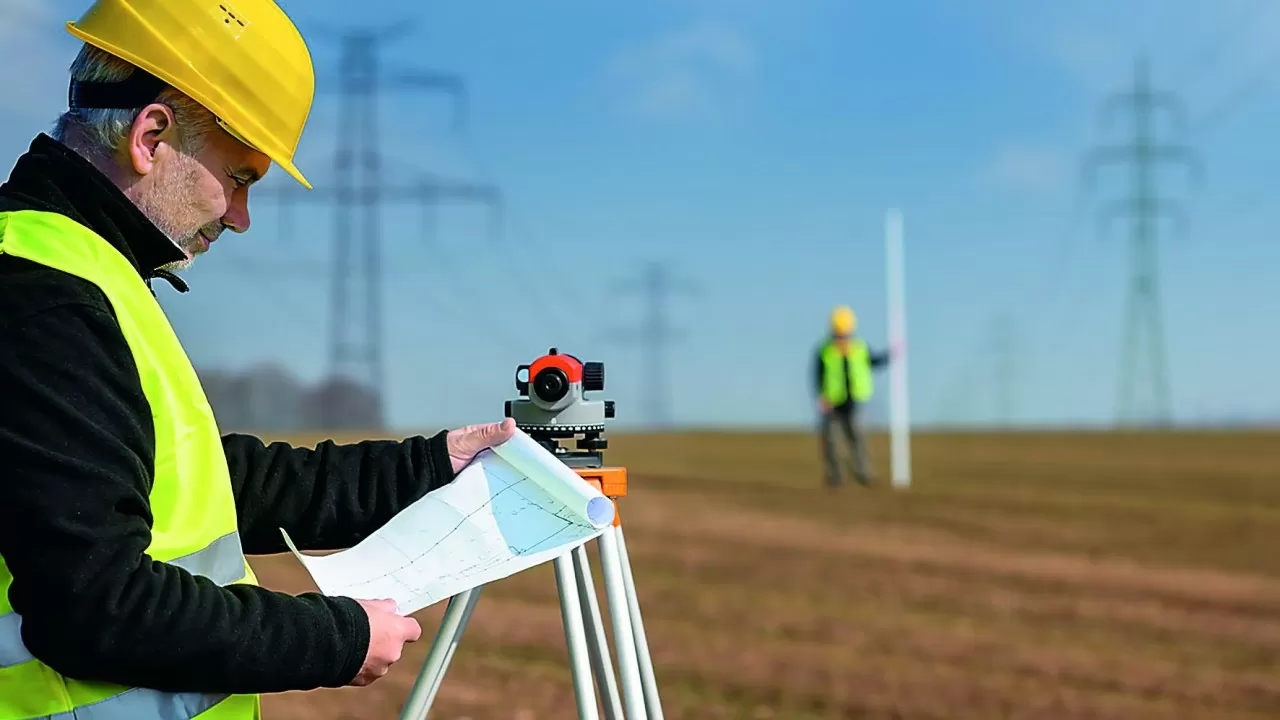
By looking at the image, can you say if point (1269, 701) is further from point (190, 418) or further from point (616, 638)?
point (190, 418)

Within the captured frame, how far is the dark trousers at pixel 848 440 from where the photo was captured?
1573 cm

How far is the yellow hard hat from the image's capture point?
5.99 feet

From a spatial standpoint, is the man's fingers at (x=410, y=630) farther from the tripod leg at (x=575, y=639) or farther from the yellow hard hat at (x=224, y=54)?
the yellow hard hat at (x=224, y=54)

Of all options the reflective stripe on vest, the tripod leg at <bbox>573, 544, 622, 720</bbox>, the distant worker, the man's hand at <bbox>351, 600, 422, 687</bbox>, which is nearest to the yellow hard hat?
the reflective stripe on vest

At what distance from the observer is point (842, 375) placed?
52.5 feet

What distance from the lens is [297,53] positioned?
2.02 meters

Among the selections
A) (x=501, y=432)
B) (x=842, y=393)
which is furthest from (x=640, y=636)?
(x=842, y=393)

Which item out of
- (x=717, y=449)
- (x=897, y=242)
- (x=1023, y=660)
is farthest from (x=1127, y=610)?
(x=717, y=449)

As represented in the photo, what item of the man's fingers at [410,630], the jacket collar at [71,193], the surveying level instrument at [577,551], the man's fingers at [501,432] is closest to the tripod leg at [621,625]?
the surveying level instrument at [577,551]

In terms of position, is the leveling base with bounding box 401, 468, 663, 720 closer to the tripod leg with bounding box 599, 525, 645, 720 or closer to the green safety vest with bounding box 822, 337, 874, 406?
the tripod leg with bounding box 599, 525, 645, 720

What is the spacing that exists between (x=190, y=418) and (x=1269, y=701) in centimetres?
503

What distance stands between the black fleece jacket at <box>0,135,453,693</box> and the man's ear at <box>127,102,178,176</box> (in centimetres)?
5

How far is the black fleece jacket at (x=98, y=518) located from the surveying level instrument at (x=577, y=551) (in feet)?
2.14

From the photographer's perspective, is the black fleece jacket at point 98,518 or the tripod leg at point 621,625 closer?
the black fleece jacket at point 98,518
